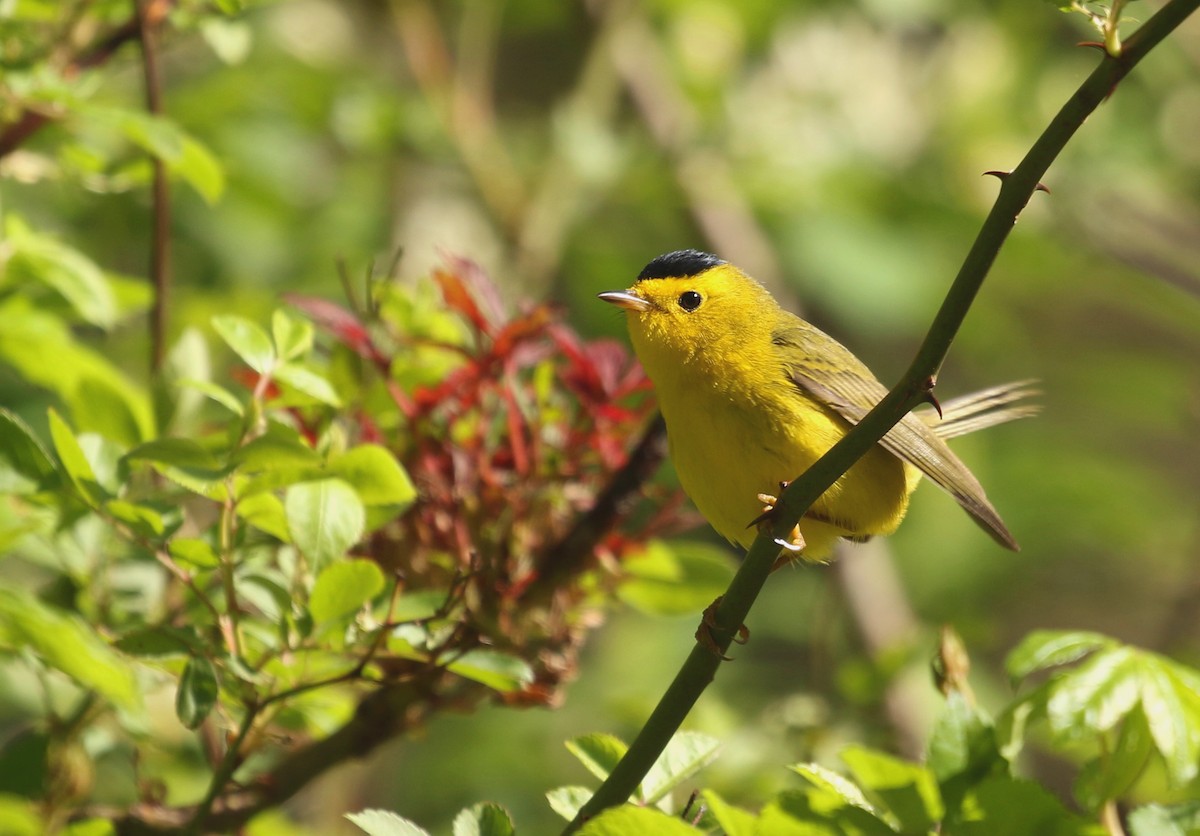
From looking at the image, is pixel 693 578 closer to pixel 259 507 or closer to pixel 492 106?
pixel 259 507

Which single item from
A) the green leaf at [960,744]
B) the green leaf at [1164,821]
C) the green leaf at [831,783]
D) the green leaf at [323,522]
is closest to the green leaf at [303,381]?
the green leaf at [323,522]

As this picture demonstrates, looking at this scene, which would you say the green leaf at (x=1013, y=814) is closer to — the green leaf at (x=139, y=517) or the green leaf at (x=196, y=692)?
the green leaf at (x=196, y=692)

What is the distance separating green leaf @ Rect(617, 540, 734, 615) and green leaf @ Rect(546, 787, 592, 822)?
59 cm

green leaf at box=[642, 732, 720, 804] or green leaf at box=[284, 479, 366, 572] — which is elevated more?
green leaf at box=[284, 479, 366, 572]

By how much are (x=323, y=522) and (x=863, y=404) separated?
1335 millimetres

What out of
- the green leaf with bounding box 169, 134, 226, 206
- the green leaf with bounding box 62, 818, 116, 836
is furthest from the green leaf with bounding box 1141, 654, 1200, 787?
the green leaf with bounding box 169, 134, 226, 206

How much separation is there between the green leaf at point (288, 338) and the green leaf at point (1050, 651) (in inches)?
43.5

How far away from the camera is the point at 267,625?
2.02 metres

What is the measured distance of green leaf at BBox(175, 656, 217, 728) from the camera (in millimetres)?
1649

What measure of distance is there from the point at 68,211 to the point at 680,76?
2.45 m

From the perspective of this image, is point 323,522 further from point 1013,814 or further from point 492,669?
point 1013,814

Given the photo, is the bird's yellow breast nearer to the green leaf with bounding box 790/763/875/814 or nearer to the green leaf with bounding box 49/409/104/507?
the green leaf with bounding box 790/763/875/814

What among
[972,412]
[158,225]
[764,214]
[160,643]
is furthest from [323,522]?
[764,214]

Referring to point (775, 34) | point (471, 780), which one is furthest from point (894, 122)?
point (471, 780)
